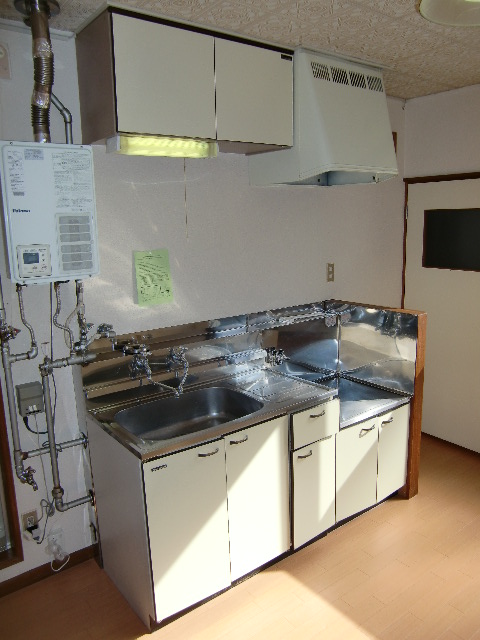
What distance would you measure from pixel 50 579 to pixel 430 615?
71.1 inches

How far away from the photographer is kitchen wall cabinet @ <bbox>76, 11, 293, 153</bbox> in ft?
6.31

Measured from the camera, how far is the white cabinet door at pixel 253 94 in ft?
7.21

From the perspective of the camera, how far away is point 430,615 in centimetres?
217

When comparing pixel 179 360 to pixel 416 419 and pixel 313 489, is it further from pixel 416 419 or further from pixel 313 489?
pixel 416 419

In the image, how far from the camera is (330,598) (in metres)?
2.29

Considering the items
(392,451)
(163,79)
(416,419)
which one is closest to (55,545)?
(392,451)

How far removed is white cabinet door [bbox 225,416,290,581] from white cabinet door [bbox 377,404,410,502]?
0.73 metres

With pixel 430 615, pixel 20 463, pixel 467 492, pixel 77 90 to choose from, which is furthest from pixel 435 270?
pixel 20 463

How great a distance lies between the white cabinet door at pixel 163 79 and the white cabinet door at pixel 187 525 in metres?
1.37

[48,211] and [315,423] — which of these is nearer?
[48,211]

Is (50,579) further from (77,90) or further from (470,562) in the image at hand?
(77,90)

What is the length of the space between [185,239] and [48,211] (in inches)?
31.5

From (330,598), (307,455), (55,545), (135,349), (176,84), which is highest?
(176,84)

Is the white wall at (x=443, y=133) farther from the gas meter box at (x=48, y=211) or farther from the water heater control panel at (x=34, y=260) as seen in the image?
the water heater control panel at (x=34, y=260)
